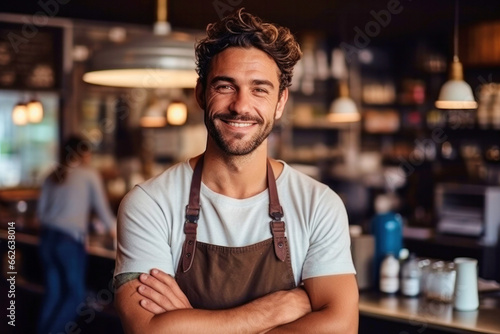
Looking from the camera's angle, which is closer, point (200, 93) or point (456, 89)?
point (200, 93)

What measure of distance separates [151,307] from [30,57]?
5.63 meters

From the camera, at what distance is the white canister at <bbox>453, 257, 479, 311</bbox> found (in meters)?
3.24

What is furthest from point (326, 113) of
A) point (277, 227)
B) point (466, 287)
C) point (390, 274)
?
point (277, 227)

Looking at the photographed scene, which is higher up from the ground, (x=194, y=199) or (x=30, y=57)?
(x=30, y=57)

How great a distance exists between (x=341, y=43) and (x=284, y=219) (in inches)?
261

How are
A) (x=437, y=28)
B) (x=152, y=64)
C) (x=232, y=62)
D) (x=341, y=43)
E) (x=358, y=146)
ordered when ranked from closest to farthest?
(x=232, y=62)
(x=152, y=64)
(x=437, y=28)
(x=341, y=43)
(x=358, y=146)

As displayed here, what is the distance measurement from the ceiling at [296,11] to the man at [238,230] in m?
3.95

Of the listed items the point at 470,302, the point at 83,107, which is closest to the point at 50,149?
the point at 83,107

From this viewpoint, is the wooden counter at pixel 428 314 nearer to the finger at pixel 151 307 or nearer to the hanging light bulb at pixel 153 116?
the finger at pixel 151 307

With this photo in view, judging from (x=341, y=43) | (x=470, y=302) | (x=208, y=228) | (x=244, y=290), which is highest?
(x=341, y=43)

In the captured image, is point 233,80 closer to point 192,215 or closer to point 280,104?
point 280,104

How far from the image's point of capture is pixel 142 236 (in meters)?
2.00

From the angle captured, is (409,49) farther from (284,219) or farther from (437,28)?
(284,219)

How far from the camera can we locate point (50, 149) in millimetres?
7973
